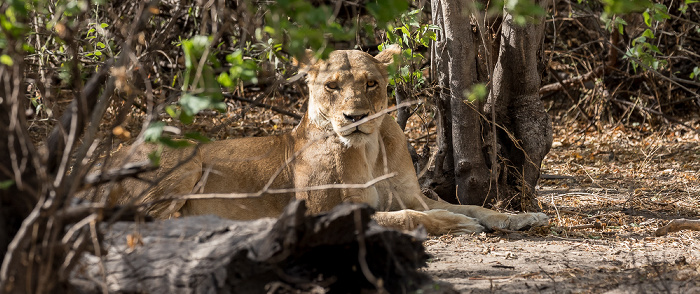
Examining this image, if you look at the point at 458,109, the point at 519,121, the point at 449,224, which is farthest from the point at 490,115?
the point at 449,224

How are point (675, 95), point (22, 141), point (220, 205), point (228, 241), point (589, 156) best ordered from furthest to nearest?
point (675, 95), point (589, 156), point (220, 205), point (228, 241), point (22, 141)

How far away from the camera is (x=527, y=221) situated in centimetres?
539

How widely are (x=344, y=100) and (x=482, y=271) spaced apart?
5.28 ft

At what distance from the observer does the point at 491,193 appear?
237 inches

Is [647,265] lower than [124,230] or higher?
lower

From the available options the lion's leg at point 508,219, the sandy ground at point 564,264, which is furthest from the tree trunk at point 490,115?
the sandy ground at point 564,264

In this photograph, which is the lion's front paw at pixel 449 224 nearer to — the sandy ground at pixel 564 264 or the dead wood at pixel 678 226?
the sandy ground at pixel 564 264

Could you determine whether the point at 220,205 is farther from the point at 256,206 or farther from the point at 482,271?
the point at 482,271

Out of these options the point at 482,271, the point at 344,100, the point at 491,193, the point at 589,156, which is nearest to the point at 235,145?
the point at 344,100

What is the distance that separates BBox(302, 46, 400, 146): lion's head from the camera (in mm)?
5129

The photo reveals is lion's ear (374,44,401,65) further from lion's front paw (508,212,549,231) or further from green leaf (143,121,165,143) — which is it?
green leaf (143,121,165,143)

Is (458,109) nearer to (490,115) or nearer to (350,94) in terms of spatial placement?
(490,115)

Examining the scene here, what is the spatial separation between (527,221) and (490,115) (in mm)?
1025

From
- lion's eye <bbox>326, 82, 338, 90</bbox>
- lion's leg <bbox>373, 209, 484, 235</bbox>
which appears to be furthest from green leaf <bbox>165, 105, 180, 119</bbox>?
lion's leg <bbox>373, 209, 484, 235</bbox>
